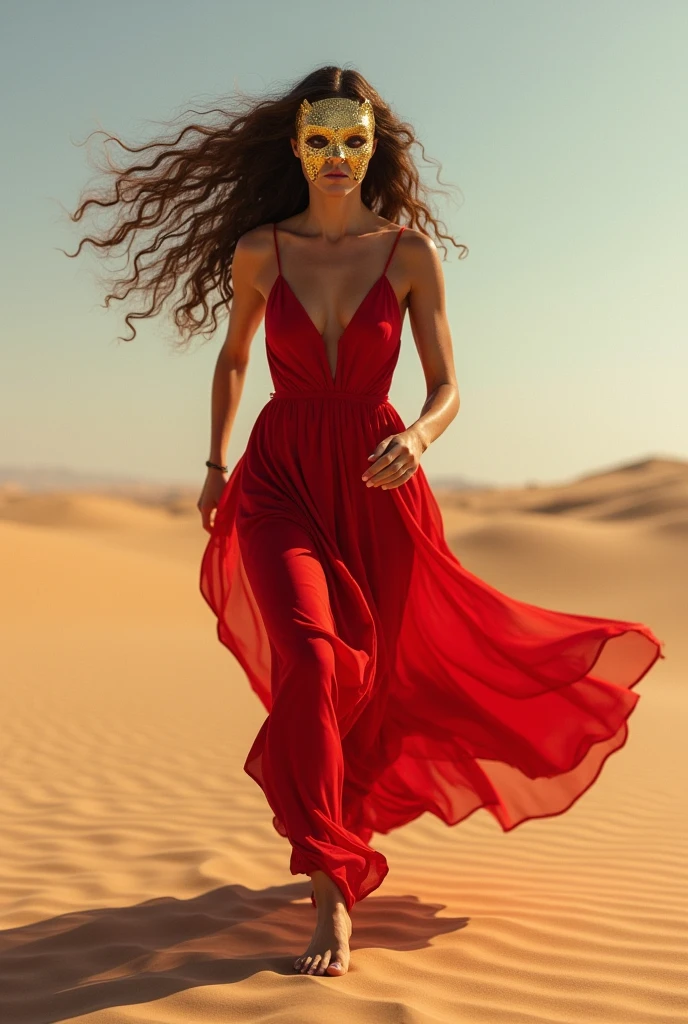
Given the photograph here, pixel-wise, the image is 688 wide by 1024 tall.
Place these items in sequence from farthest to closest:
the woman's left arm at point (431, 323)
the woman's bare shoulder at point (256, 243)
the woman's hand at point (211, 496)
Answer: the woman's hand at point (211, 496)
the woman's bare shoulder at point (256, 243)
the woman's left arm at point (431, 323)

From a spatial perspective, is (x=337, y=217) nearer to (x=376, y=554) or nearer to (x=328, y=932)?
(x=376, y=554)

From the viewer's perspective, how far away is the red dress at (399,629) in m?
3.91

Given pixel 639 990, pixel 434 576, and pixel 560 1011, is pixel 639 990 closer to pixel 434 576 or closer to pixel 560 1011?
pixel 560 1011

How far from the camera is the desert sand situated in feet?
10.0

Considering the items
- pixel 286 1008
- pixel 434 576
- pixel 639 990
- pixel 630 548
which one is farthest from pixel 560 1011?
pixel 630 548

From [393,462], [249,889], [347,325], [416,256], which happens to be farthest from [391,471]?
[249,889]

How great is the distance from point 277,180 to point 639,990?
3322 mm

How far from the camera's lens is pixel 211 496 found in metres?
4.52

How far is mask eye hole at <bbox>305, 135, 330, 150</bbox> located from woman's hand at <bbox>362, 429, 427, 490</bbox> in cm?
130

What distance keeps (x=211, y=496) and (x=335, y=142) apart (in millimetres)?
1460

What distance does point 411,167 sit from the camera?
4.68 metres

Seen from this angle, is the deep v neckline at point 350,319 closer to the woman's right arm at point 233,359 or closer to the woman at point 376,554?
the woman at point 376,554

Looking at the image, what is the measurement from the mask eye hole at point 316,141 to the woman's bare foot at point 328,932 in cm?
259

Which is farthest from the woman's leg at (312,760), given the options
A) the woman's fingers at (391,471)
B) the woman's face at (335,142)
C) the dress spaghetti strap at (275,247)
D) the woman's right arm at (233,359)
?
the woman's face at (335,142)
